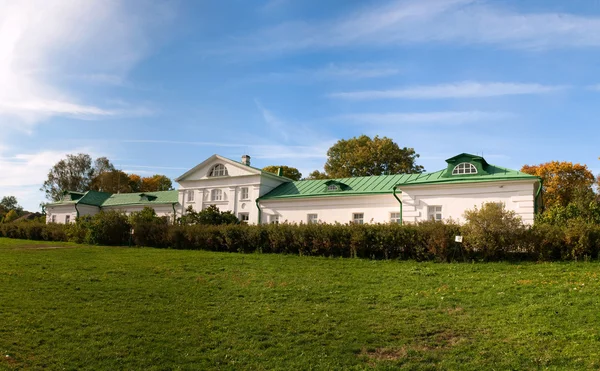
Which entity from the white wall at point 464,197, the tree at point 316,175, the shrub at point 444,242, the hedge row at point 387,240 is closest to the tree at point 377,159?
the tree at point 316,175

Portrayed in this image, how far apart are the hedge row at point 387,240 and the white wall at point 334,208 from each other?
17.2 feet

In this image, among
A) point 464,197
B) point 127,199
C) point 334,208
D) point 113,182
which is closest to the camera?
point 464,197

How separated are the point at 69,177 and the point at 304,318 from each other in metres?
67.5

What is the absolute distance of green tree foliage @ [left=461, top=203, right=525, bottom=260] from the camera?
674 inches

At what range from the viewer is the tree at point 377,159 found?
156ft

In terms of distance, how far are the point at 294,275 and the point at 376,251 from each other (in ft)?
17.5

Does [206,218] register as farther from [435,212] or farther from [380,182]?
[435,212]

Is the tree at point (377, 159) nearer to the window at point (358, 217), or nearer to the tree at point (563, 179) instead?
the tree at point (563, 179)

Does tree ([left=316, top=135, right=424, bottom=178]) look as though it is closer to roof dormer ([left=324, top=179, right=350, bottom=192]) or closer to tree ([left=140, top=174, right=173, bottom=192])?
roof dormer ([left=324, top=179, right=350, bottom=192])

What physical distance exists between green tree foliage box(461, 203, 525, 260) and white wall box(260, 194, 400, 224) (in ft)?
32.0

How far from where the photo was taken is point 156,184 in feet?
231

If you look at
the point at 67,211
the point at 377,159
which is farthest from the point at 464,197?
the point at 67,211

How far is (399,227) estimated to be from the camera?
63.0 feet

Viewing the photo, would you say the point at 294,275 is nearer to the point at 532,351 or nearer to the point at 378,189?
the point at 532,351
